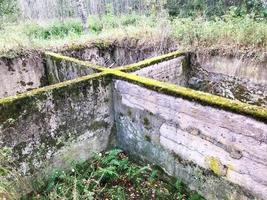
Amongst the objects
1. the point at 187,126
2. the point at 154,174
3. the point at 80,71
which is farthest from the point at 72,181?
the point at 80,71

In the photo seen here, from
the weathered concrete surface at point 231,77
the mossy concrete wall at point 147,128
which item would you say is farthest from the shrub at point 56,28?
the mossy concrete wall at point 147,128

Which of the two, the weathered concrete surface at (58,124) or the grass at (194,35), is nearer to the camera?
the weathered concrete surface at (58,124)

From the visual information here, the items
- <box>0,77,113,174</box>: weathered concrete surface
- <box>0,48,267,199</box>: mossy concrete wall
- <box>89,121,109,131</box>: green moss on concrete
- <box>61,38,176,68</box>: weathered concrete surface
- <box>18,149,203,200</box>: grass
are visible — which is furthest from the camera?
<box>61,38,176,68</box>: weathered concrete surface

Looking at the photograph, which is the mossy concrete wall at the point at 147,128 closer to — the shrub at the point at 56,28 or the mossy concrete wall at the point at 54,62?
the mossy concrete wall at the point at 54,62

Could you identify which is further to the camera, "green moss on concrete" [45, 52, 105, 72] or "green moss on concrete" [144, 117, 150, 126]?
"green moss on concrete" [45, 52, 105, 72]

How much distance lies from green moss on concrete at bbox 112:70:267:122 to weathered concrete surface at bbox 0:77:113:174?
→ 1.89ft

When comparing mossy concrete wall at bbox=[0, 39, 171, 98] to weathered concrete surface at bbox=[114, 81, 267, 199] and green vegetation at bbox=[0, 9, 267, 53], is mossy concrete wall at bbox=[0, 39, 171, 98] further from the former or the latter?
weathered concrete surface at bbox=[114, 81, 267, 199]

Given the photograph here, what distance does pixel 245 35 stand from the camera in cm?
552

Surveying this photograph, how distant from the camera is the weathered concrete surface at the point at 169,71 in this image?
5.13m

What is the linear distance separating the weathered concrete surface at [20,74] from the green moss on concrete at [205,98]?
2580mm

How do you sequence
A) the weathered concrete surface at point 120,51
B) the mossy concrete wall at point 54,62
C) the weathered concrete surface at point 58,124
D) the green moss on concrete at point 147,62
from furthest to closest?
1. the weathered concrete surface at point 120,51
2. the mossy concrete wall at point 54,62
3. the green moss on concrete at point 147,62
4. the weathered concrete surface at point 58,124

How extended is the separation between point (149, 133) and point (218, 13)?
8.01m

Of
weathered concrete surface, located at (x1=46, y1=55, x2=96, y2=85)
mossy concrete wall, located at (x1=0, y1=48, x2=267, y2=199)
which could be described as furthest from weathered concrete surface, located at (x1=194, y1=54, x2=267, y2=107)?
weathered concrete surface, located at (x1=46, y1=55, x2=96, y2=85)

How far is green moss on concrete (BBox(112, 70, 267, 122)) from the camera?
3.05m
